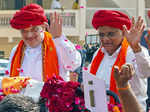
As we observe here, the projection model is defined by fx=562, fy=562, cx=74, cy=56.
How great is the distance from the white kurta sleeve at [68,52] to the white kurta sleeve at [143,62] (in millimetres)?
931

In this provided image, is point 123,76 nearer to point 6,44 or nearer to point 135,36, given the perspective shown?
point 135,36

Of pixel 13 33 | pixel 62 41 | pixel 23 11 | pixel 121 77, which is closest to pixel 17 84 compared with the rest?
pixel 62 41

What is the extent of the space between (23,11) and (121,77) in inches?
95.8

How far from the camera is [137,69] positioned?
14.8 feet

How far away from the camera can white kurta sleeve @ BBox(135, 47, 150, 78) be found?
4.34 meters

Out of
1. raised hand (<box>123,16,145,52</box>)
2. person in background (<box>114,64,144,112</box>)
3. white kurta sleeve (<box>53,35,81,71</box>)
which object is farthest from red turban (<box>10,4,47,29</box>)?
person in background (<box>114,64,144,112</box>)

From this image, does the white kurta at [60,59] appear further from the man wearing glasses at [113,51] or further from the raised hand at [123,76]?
the raised hand at [123,76]

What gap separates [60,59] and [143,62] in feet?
4.24

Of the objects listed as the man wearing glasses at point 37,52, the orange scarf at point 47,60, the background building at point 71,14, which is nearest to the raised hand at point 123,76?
the man wearing glasses at point 37,52

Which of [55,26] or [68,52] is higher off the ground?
[55,26]

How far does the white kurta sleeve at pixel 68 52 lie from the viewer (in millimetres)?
5223

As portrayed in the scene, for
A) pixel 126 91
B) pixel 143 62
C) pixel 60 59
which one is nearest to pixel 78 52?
pixel 60 59

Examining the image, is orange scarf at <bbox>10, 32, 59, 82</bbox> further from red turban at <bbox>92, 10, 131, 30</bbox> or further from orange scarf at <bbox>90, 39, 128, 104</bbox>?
red turban at <bbox>92, 10, 131, 30</bbox>

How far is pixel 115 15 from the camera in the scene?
16.0ft
